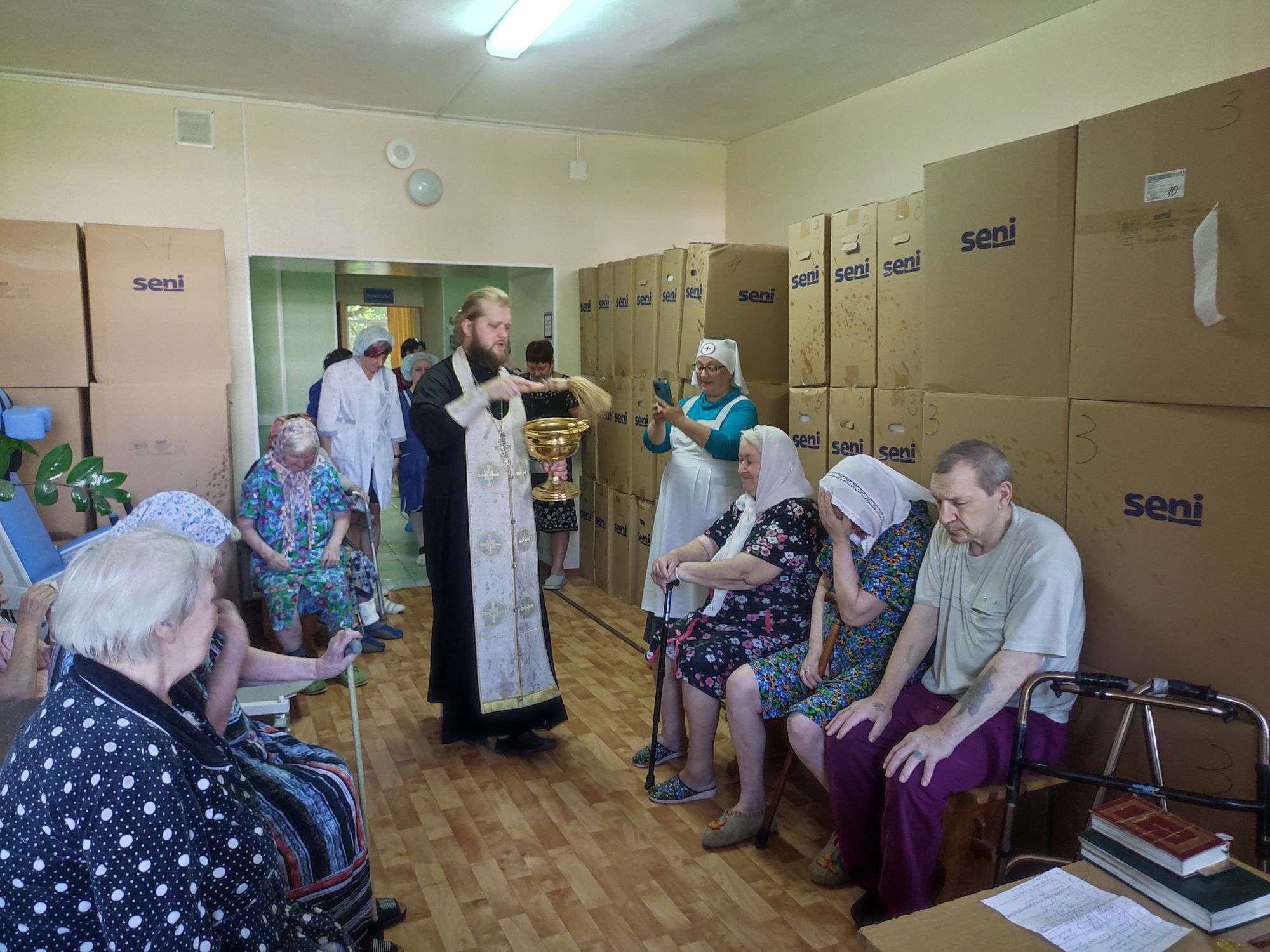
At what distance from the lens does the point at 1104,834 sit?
1.56 metres

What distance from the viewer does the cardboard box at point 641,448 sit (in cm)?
484

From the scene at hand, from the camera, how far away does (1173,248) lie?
197cm

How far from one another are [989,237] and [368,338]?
3547 millimetres


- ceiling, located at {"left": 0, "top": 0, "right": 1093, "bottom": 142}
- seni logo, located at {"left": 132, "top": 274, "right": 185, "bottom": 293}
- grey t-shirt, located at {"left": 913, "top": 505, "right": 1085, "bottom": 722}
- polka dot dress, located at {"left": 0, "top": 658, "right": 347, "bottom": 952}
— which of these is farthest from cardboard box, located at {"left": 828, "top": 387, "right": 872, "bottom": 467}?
seni logo, located at {"left": 132, "top": 274, "right": 185, "bottom": 293}

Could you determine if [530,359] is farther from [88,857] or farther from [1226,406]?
[88,857]

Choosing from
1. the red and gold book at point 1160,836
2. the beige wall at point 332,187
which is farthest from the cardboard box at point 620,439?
the red and gold book at point 1160,836

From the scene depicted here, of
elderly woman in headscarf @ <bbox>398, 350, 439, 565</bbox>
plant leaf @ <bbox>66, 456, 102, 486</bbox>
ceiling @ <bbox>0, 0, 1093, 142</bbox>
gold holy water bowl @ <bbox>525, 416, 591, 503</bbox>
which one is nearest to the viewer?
plant leaf @ <bbox>66, 456, 102, 486</bbox>

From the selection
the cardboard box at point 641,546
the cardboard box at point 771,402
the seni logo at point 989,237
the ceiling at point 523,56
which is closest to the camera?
the seni logo at point 989,237

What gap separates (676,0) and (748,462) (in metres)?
1.88

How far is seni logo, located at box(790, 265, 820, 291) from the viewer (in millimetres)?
3666

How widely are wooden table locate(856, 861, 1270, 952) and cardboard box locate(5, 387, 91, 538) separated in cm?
404

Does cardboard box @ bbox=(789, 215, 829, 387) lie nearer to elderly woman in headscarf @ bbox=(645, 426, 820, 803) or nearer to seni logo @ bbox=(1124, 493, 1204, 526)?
elderly woman in headscarf @ bbox=(645, 426, 820, 803)

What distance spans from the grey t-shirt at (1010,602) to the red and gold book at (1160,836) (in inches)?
20.6

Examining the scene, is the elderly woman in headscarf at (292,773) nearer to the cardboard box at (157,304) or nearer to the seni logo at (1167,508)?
the seni logo at (1167,508)
